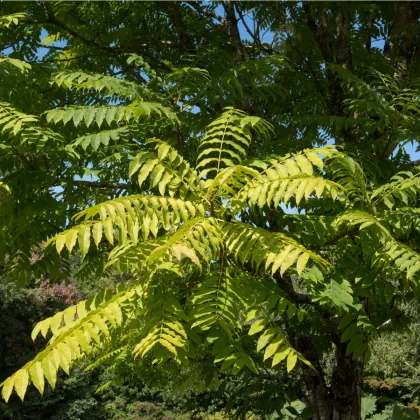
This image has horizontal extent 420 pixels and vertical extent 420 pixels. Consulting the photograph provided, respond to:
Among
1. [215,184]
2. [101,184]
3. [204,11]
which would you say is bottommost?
[215,184]

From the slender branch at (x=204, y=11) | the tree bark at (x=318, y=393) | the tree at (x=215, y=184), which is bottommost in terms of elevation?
the tree bark at (x=318, y=393)

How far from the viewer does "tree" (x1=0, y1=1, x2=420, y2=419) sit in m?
1.92

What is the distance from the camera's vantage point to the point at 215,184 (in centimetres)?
203

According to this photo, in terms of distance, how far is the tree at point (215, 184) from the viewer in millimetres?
1920

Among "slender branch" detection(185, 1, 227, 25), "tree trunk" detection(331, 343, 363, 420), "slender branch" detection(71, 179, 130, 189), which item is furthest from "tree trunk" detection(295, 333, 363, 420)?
"slender branch" detection(185, 1, 227, 25)

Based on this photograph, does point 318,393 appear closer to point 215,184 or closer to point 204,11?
point 215,184

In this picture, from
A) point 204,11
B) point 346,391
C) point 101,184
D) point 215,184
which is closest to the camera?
point 215,184

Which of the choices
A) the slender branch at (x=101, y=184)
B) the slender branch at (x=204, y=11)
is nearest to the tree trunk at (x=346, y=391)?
the slender branch at (x=101, y=184)

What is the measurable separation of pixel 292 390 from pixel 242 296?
2.51m

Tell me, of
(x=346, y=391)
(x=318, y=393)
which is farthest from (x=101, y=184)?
(x=346, y=391)

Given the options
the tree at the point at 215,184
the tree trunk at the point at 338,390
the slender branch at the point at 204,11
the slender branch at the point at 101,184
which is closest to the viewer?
the tree at the point at 215,184

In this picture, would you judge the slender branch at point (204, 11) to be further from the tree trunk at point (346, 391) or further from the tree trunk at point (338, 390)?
the tree trunk at point (346, 391)

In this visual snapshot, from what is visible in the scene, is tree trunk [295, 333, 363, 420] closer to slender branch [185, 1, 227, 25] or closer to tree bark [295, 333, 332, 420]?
tree bark [295, 333, 332, 420]

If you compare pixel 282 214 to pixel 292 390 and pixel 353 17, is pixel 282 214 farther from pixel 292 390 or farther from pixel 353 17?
pixel 353 17
